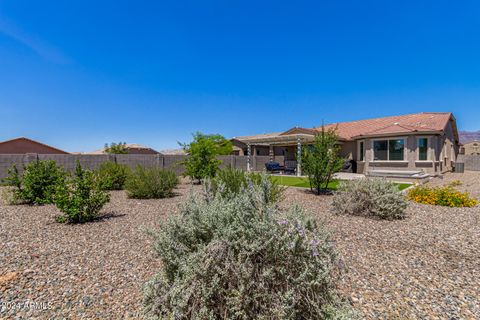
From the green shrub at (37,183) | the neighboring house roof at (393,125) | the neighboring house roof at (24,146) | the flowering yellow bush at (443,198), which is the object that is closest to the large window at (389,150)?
the neighboring house roof at (393,125)

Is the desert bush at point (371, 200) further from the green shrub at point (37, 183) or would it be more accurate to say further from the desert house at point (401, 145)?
the green shrub at point (37, 183)

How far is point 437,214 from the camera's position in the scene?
21.4 ft

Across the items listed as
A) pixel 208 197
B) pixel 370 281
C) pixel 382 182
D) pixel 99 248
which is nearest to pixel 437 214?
pixel 382 182

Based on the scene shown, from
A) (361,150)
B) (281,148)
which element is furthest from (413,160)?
(281,148)

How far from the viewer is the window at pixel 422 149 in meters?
15.2

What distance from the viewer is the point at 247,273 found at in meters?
2.14

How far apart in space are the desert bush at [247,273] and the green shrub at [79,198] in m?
4.33

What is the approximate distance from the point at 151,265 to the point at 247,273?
2038mm

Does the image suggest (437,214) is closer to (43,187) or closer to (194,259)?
(194,259)

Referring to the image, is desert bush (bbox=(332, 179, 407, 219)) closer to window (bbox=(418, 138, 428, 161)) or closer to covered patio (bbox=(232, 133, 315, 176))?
covered patio (bbox=(232, 133, 315, 176))

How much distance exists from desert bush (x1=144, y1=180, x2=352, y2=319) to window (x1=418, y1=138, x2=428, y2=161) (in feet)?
54.3

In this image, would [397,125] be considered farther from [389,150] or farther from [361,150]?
[361,150]

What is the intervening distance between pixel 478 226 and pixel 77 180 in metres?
9.37

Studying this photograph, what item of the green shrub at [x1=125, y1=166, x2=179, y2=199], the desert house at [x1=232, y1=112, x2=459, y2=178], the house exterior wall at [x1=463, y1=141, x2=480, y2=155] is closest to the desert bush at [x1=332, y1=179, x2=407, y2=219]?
the green shrub at [x1=125, y1=166, x2=179, y2=199]
